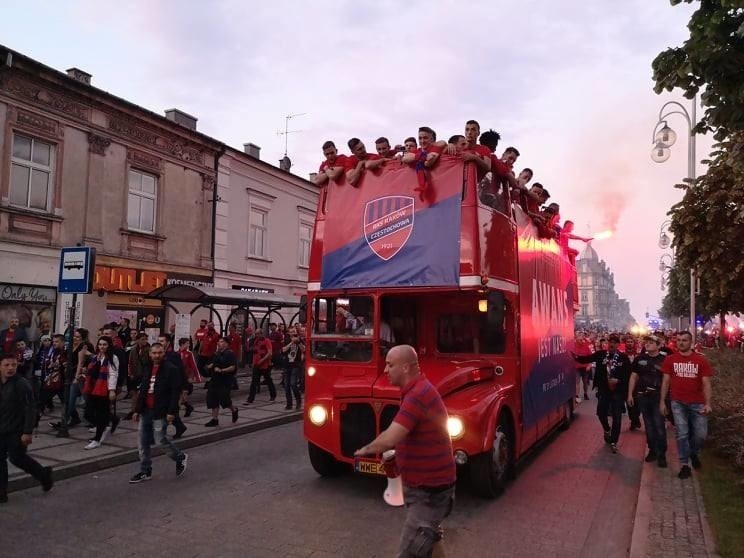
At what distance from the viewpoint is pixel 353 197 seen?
757cm

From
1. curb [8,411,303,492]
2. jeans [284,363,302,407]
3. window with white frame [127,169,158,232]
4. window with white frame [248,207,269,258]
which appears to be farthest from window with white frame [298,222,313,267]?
curb [8,411,303,492]

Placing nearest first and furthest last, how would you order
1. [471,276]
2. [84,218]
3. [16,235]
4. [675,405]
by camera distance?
[471,276], [675,405], [16,235], [84,218]

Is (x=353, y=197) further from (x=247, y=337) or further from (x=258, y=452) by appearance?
(x=247, y=337)

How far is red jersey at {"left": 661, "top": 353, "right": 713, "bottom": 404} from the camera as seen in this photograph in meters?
7.81

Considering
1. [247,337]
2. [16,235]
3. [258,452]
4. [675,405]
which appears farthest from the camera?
[247,337]

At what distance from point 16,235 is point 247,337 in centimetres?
793

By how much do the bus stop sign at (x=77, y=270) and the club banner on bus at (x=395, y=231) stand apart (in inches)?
186

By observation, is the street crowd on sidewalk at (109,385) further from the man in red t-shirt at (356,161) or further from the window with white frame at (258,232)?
the window with white frame at (258,232)

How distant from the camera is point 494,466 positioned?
6742 mm

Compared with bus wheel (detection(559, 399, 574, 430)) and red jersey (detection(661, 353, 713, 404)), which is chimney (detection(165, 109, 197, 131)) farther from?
red jersey (detection(661, 353, 713, 404))

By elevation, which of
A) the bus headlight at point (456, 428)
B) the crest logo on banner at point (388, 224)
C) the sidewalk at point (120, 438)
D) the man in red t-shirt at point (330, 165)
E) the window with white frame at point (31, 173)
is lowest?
the sidewalk at point (120, 438)

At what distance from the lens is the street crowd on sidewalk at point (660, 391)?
25.6ft

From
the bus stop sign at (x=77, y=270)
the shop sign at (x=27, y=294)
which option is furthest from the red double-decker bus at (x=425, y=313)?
the shop sign at (x=27, y=294)

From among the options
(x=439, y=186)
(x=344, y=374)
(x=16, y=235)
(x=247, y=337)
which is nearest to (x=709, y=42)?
(x=439, y=186)
